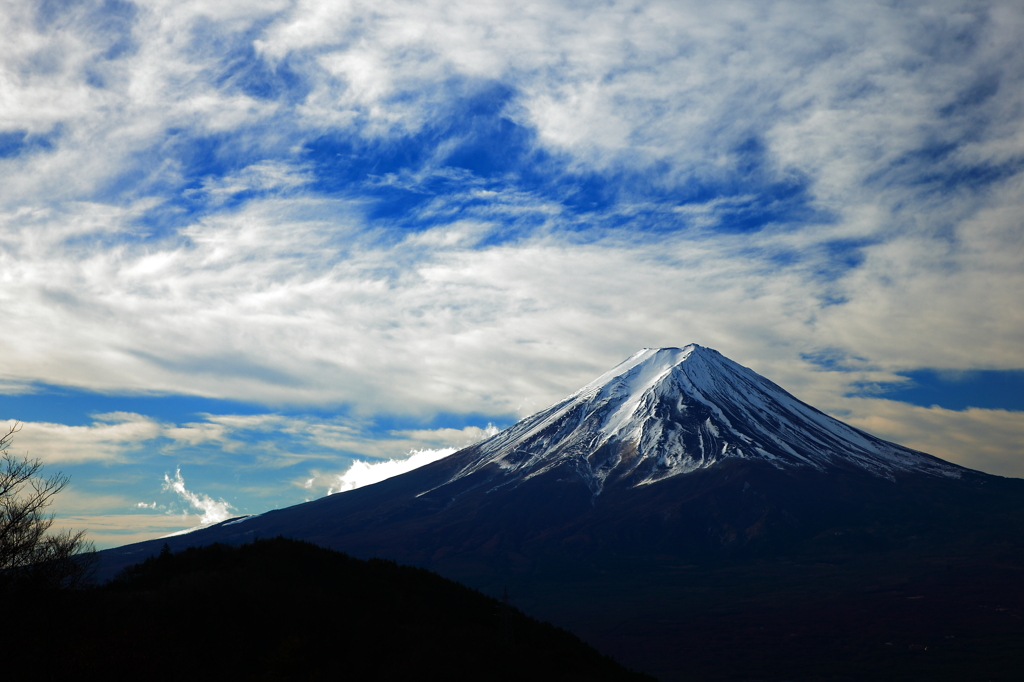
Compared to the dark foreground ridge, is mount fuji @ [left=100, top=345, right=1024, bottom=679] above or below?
below

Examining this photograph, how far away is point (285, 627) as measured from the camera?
113 ft

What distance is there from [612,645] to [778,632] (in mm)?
26919

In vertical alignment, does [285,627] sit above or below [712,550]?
above

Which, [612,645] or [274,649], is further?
[612,645]

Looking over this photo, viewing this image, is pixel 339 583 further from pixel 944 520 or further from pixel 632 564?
pixel 944 520

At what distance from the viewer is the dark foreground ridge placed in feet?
82.2

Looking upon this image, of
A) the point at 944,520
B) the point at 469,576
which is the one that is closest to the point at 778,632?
the point at 469,576

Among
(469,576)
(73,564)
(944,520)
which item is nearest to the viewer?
(73,564)

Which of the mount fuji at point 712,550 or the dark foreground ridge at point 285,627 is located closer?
the dark foreground ridge at point 285,627

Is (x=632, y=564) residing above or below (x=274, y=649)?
below

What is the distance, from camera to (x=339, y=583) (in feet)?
133

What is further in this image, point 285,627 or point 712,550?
point 712,550

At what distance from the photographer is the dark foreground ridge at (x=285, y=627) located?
25047 millimetres

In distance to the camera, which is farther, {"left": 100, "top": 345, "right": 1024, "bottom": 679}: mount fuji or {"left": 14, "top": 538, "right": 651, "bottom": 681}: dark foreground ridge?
{"left": 100, "top": 345, "right": 1024, "bottom": 679}: mount fuji
